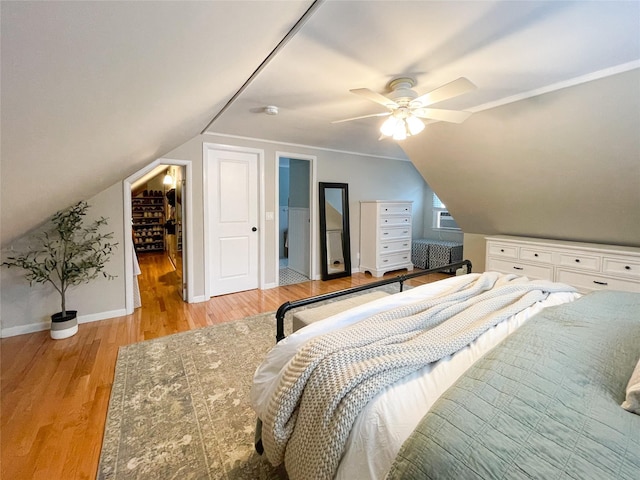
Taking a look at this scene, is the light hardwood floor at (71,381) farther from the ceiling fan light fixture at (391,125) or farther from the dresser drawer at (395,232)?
the ceiling fan light fixture at (391,125)

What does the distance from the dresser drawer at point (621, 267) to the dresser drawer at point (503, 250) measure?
829mm

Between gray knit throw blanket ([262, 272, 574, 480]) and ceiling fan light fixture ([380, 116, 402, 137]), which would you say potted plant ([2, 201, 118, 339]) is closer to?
gray knit throw blanket ([262, 272, 574, 480])

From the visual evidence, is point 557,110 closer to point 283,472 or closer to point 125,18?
point 125,18

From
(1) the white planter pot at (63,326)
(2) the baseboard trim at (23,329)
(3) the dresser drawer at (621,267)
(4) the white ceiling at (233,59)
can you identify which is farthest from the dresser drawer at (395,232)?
(2) the baseboard trim at (23,329)

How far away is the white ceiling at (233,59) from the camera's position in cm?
64

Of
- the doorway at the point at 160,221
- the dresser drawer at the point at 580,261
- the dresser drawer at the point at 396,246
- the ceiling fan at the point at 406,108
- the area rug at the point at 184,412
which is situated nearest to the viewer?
the area rug at the point at 184,412

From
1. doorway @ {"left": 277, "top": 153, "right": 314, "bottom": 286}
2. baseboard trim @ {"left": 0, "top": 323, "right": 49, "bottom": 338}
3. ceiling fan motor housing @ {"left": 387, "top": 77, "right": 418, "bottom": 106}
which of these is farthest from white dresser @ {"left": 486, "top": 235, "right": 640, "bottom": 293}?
baseboard trim @ {"left": 0, "top": 323, "right": 49, "bottom": 338}

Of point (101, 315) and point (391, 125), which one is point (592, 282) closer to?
point (391, 125)

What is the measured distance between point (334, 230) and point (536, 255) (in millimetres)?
2869

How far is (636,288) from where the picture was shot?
279 cm

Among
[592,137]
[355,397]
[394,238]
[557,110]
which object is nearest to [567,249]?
[592,137]

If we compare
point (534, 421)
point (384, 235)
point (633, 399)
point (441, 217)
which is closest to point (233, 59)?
point (534, 421)

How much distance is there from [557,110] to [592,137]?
14.6 inches

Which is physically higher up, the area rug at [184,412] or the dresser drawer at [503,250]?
the dresser drawer at [503,250]
